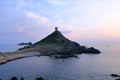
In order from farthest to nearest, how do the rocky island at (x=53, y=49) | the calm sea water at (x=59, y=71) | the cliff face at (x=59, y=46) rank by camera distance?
the cliff face at (x=59, y=46) < the rocky island at (x=53, y=49) < the calm sea water at (x=59, y=71)

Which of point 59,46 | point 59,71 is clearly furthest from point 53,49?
point 59,71

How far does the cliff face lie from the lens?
15862 cm

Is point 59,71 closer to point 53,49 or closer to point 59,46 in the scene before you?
point 53,49

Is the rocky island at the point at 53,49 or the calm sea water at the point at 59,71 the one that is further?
the rocky island at the point at 53,49

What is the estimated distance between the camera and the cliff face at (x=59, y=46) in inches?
6245

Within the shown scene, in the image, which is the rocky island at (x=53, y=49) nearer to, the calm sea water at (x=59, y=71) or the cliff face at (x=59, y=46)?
the cliff face at (x=59, y=46)

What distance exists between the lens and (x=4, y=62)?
329 feet

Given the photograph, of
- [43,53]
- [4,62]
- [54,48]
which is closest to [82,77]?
[4,62]

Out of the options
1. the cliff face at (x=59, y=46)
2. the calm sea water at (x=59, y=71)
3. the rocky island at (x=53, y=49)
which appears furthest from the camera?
the cliff face at (x=59, y=46)

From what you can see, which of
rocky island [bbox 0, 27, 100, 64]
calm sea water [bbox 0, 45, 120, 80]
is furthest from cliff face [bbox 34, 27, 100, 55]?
calm sea water [bbox 0, 45, 120, 80]

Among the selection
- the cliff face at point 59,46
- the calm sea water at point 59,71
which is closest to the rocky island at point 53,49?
the cliff face at point 59,46

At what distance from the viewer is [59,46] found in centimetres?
17762

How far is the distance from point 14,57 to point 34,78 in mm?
57590

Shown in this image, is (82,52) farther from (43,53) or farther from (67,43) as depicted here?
(43,53)
